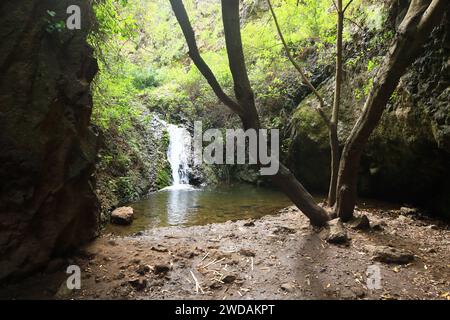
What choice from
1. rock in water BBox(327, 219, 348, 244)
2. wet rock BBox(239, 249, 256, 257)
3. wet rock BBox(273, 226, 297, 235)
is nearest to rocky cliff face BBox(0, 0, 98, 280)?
wet rock BBox(239, 249, 256, 257)

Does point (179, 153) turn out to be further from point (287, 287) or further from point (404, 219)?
point (287, 287)

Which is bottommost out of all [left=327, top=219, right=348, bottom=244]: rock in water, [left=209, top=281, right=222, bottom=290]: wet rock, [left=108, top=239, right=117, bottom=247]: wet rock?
[left=209, top=281, right=222, bottom=290]: wet rock

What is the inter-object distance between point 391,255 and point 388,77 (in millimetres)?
2377

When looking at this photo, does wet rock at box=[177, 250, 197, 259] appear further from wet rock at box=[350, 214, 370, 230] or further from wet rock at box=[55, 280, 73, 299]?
wet rock at box=[350, 214, 370, 230]

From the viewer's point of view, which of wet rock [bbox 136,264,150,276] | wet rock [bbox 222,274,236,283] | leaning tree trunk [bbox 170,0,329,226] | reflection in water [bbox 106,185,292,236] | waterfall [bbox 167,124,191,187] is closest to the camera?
wet rock [bbox 222,274,236,283]

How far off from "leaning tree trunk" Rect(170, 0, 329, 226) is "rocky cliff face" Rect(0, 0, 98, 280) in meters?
1.31

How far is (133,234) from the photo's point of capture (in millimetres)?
5863

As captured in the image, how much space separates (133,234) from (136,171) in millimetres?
4187

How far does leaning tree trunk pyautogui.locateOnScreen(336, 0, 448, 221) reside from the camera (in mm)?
4082

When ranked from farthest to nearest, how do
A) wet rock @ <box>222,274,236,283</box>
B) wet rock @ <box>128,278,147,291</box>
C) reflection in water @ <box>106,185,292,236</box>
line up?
reflection in water @ <box>106,185,292,236</box> → wet rock @ <box>222,274,236,283</box> → wet rock @ <box>128,278,147,291</box>

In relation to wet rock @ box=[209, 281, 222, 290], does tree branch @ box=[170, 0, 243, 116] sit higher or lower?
higher

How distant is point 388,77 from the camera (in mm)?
4391

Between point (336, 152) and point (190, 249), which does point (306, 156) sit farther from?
point (190, 249)

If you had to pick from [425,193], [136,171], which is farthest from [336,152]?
[136,171]
